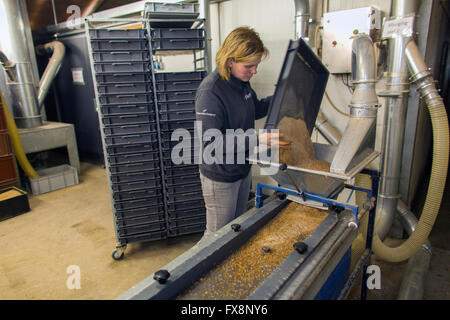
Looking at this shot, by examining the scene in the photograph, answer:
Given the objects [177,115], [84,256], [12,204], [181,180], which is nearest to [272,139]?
[177,115]

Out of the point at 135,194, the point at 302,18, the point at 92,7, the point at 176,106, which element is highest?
the point at 92,7

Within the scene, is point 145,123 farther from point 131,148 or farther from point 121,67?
point 121,67

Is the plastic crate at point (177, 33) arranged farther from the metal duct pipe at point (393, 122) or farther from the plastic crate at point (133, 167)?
the metal duct pipe at point (393, 122)

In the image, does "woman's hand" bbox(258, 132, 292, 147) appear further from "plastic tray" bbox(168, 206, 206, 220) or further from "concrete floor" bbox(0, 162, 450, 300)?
"plastic tray" bbox(168, 206, 206, 220)

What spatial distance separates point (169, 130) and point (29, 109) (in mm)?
2680

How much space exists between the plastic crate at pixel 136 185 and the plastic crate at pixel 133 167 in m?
0.10

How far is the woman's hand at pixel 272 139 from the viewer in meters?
1.30

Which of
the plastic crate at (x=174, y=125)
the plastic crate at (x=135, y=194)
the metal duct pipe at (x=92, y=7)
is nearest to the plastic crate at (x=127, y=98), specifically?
the plastic crate at (x=174, y=125)

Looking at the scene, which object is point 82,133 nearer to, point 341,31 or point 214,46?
point 214,46

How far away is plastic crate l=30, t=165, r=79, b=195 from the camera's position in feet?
12.2

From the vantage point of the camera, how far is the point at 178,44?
7.34 ft

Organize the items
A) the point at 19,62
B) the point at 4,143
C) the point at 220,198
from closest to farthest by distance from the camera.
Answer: the point at 220,198 < the point at 4,143 < the point at 19,62

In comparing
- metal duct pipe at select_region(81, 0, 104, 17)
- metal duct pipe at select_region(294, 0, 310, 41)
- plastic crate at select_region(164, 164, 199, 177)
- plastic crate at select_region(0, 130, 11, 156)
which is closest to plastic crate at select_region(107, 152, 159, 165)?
plastic crate at select_region(164, 164, 199, 177)

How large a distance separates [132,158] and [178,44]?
3.02 feet
